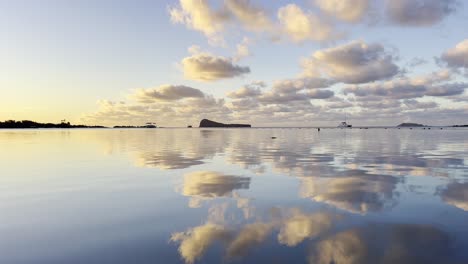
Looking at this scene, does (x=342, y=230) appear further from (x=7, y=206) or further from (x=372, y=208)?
(x=7, y=206)

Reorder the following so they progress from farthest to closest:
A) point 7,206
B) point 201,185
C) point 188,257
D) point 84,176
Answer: point 84,176 → point 201,185 → point 7,206 → point 188,257

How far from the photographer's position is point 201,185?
17641mm

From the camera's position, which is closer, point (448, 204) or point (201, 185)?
point (448, 204)

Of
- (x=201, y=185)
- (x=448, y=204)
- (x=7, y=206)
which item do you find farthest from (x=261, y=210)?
(x=7, y=206)

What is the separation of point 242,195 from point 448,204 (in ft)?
29.3

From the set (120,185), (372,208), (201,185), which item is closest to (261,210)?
(372,208)

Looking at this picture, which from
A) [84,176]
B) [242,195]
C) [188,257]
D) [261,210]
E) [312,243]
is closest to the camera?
[188,257]

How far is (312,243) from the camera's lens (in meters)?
8.84

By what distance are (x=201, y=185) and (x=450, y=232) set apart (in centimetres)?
1185

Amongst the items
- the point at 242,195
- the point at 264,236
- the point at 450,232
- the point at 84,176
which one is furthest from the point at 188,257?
A: the point at 84,176

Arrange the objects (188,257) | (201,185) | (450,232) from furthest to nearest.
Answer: (201,185) < (450,232) < (188,257)

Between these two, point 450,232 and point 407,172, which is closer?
point 450,232

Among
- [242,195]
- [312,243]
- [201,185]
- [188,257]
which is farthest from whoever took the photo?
[201,185]

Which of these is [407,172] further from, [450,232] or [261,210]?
[261,210]
